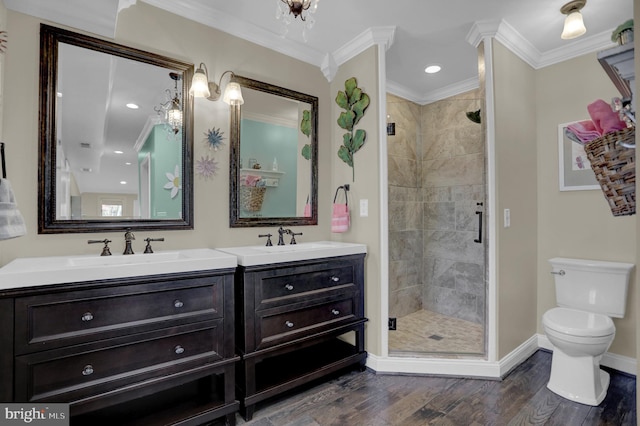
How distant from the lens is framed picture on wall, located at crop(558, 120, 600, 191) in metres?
2.56

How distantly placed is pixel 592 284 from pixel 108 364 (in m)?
3.10

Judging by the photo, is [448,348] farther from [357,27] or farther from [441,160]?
[357,27]

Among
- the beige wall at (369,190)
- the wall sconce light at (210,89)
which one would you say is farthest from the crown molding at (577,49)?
the wall sconce light at (210,89)

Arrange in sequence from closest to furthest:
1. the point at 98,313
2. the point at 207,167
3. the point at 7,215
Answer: the point at 7,215, the point at 98,313, the point at 207,167

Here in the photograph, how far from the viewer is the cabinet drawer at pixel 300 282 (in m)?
1.93

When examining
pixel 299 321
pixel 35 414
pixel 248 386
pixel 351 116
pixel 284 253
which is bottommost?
pixel 248 386

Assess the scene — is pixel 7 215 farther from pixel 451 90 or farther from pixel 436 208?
pixel 451 90

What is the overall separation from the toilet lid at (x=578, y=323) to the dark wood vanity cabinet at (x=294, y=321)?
4.17 ft

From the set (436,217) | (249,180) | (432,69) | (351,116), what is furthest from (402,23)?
(436,217)

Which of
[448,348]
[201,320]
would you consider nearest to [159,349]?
[201,320]

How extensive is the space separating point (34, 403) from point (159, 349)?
48 centimetres

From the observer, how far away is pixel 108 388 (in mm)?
1452

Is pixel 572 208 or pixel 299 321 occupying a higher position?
pixel 572 208

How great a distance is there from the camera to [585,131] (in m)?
0.82
